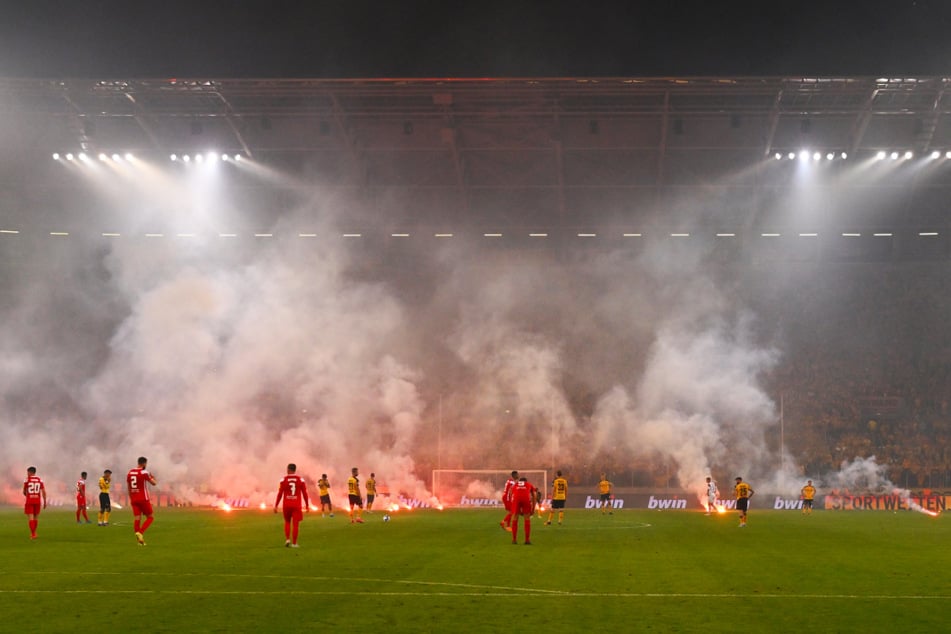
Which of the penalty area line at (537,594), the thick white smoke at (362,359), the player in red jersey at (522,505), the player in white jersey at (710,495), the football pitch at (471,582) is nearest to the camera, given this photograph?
the football pitch at (471,582)

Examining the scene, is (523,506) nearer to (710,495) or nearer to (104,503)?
(104,503)

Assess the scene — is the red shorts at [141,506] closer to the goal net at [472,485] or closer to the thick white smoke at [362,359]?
the thick white smoke at [362,359]

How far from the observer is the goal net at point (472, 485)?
160ft

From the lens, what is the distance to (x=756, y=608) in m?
11.7

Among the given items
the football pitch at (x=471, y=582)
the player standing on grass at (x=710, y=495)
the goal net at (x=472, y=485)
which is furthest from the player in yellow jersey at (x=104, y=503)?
the player standing on grass at (x=710, y=495)

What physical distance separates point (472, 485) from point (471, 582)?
35361mm

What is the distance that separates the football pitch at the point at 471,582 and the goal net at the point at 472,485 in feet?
78.4

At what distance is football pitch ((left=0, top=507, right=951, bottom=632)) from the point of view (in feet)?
35.0

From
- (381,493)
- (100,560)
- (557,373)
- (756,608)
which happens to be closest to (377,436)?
(381,493)

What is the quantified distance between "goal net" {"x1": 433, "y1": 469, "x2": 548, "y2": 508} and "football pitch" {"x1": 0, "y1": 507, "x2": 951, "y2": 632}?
78.4 ft

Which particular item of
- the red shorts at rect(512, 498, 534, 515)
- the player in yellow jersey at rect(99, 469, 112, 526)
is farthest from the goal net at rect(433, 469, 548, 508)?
the red shorts at rect(512, 498, 534, 515)

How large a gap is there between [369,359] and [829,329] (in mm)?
24084

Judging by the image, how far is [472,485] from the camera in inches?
1935

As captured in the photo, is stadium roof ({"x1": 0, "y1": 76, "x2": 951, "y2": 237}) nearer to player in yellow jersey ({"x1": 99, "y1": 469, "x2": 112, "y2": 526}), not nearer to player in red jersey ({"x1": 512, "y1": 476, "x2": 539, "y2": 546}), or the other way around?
player in yellow jersey ({"x1": 99, "y1": 469, "x2": 112, "y2": 526})
